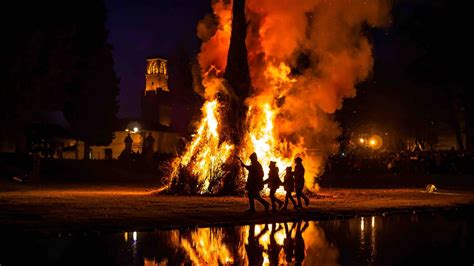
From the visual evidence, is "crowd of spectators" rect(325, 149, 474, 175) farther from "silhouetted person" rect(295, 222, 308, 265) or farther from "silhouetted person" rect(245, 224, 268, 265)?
"silhouetted person" rect(245, 224, 268, 265)

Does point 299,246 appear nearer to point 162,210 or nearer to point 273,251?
point 273,251

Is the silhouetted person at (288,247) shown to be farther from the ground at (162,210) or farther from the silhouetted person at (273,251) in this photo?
the ground at (162,210)

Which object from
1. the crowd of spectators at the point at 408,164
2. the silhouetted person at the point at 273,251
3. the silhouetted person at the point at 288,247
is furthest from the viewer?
the crowd of spectators at the point at 408,164

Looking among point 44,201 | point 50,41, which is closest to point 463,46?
point 50,41

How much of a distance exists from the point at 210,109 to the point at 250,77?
2.14 metres

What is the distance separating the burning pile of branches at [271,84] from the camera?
1039 inches

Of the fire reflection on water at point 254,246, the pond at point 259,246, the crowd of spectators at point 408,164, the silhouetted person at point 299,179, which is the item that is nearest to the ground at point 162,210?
the silhouetted person at point 299,179

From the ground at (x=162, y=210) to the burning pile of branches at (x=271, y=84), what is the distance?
201 centimetres

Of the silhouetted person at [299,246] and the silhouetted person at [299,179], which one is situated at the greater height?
the silhouetted person at [299,179]

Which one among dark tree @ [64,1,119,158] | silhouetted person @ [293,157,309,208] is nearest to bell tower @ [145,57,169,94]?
dark tree @ [64,1,119,158]

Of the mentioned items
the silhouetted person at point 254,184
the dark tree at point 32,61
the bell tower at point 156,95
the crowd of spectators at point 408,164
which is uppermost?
the bell tower at point 156,95

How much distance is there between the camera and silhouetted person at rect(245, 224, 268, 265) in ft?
35.5

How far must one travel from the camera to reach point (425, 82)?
5334cm

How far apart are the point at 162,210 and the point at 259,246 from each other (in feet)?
23.4
